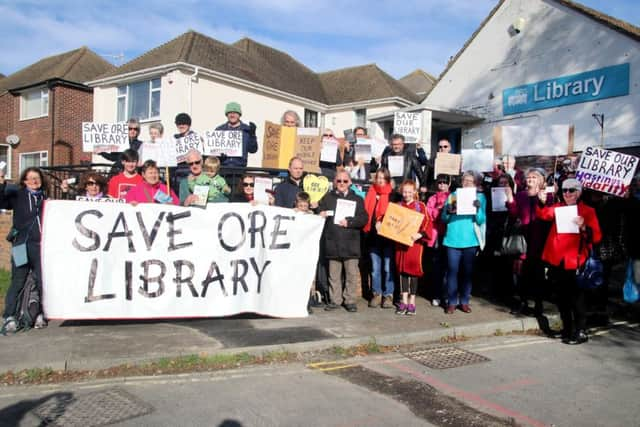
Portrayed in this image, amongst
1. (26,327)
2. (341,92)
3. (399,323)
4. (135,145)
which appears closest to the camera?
(26,327)

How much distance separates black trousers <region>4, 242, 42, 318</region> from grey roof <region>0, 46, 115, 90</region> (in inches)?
965

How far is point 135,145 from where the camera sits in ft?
28.7

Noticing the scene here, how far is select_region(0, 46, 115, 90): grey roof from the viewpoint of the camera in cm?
2905

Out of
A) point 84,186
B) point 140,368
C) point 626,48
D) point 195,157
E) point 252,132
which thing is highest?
point 626,48

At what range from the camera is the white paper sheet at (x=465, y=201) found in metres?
7.42

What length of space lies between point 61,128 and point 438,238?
2527 centimetres

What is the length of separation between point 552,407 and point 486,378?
82 cm

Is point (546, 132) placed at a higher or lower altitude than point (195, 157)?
higher

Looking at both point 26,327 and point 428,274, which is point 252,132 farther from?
point 26,327

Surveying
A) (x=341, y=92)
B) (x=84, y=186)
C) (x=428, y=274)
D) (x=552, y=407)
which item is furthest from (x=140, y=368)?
(x=341, y=92)

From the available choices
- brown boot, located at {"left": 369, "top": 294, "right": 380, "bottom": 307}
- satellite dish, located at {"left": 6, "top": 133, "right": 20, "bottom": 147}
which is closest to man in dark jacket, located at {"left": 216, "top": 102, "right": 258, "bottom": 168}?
brown boot, located at {"left": 369, "top": 294, "right": 380, "bottom": 307}

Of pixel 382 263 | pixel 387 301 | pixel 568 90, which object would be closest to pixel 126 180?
pixel 382 263

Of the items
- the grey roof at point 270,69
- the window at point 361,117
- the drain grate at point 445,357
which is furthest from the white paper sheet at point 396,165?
the window at point 361,117

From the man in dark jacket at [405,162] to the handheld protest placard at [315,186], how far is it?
1.57m
